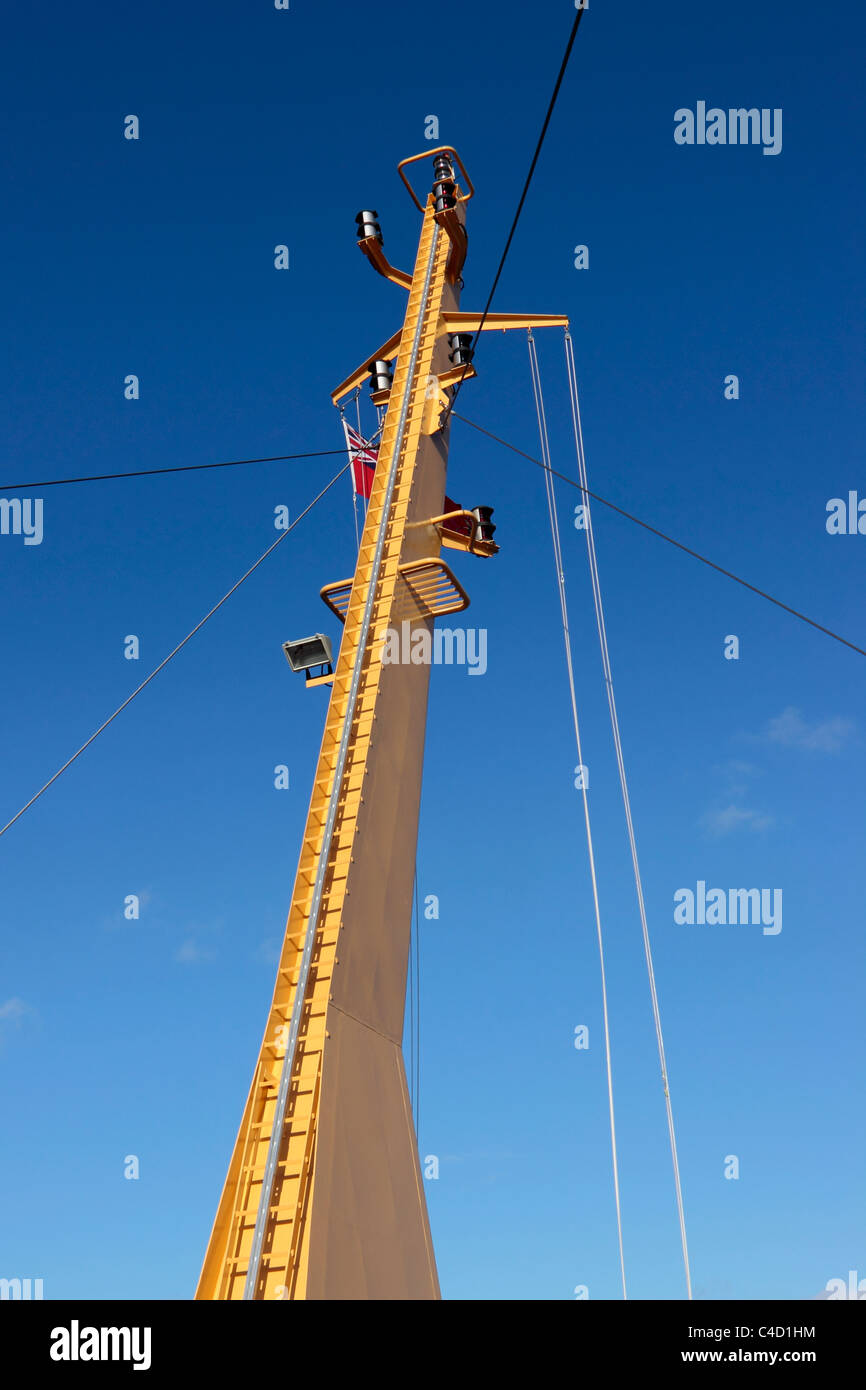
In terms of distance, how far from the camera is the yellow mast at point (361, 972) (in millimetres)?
9141

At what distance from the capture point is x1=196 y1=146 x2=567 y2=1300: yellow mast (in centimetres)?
914

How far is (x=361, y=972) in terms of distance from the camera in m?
11.0

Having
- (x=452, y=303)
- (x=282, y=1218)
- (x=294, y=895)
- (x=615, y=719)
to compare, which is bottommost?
(x=282, y=1218)

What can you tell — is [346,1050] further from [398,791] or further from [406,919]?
[398,791]

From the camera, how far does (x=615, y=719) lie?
16125 millimetres
